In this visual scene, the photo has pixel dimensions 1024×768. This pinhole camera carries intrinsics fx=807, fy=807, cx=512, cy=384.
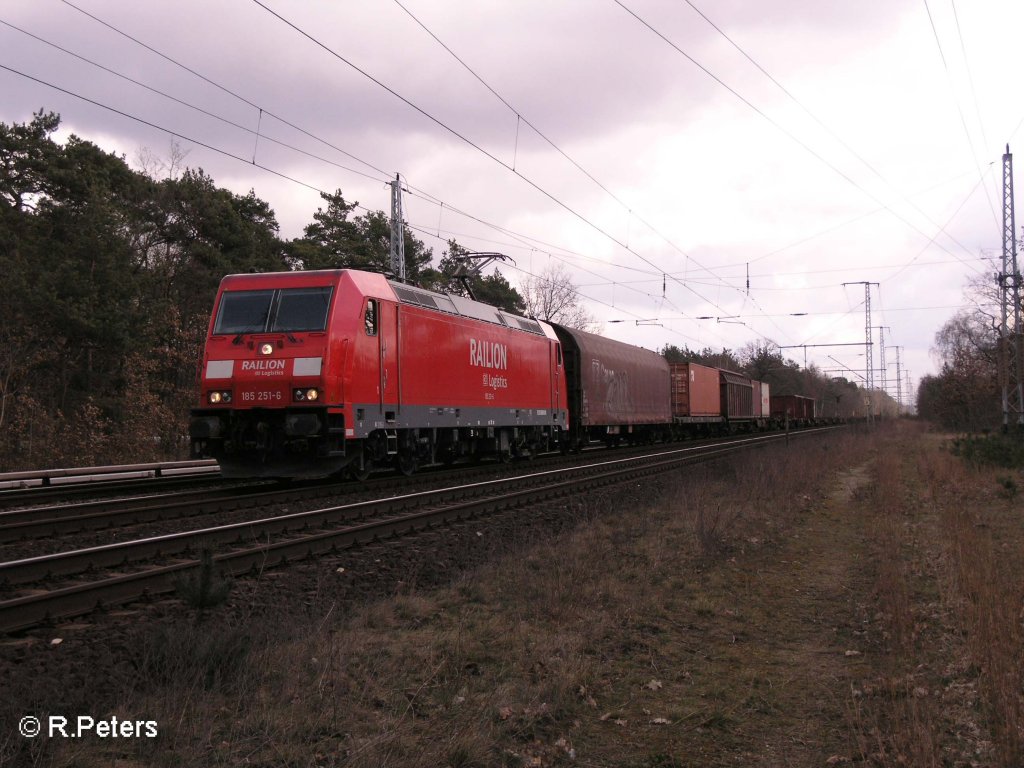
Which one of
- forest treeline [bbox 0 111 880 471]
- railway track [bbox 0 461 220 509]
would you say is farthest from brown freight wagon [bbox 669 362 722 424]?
railway track [bbox 0 461 220 509]

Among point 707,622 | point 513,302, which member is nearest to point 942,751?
point 707,622

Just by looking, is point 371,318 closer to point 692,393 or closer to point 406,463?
point 406,463

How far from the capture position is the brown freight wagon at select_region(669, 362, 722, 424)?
3647cm

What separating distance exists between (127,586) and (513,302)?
48.5 metres

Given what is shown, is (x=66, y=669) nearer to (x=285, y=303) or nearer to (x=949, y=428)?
(x=285, y=303)

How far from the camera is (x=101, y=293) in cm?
2858

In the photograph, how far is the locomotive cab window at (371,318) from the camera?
14062 mm

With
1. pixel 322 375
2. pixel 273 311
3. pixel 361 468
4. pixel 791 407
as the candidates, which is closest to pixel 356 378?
pixel 322 375

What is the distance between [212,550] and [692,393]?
32248 mm

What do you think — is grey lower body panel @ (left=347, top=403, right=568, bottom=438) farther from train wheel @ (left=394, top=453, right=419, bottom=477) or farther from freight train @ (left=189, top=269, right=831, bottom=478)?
train wheel @ (left=394, top=453, right=419, bottom=477)

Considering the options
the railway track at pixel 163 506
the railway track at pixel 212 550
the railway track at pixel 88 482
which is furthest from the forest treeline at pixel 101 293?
the railway track at pixel 212 550

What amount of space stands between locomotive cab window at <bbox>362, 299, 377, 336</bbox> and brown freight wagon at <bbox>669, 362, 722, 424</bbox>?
23.9 metres

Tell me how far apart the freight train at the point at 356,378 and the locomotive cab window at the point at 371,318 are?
0.02 meters

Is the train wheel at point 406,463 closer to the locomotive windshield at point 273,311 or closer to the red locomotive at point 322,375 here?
the red locomotive at point 322,375
